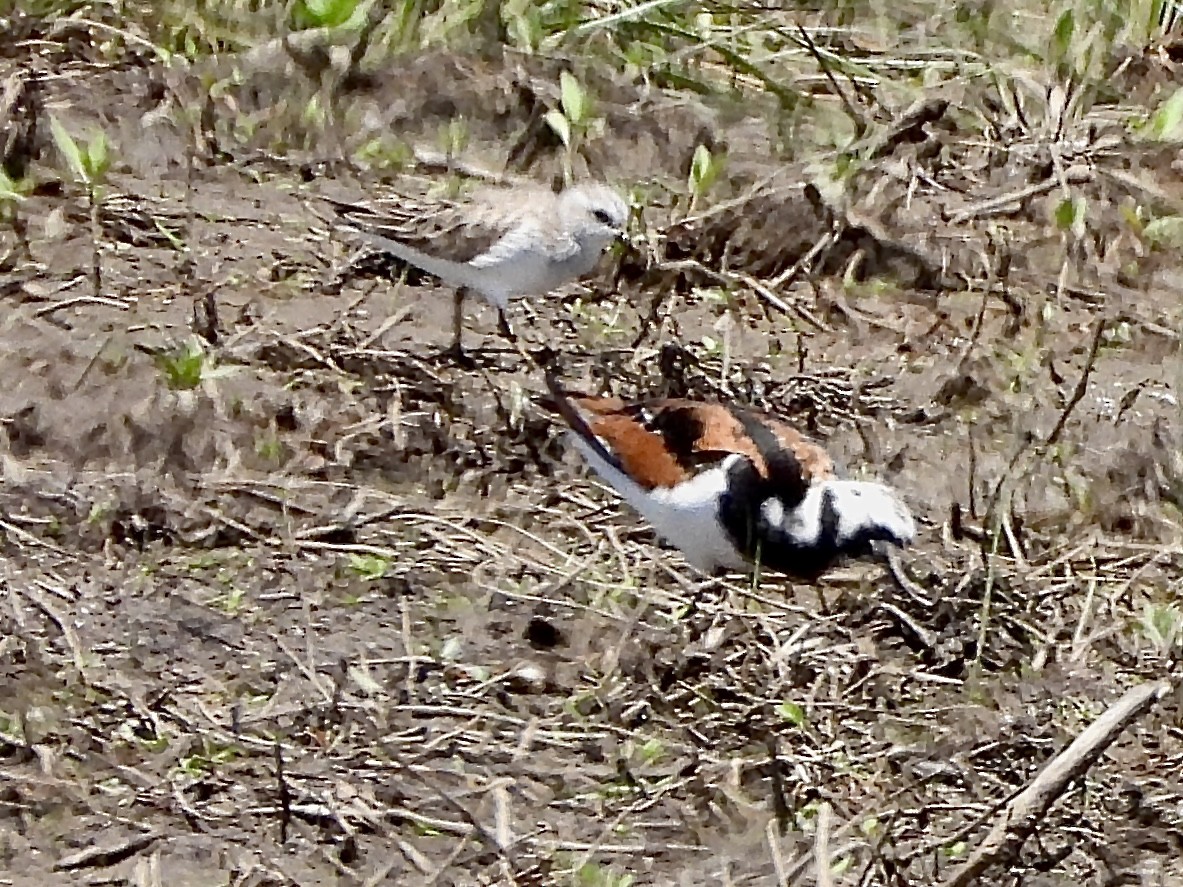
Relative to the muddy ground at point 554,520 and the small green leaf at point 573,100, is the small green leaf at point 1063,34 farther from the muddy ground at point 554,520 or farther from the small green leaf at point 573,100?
the small green leaf at point 573,100

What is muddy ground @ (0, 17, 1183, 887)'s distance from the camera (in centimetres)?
321

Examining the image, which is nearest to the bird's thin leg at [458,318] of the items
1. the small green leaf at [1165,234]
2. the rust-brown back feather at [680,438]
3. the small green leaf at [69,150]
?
the rust-brown back feather at [680,438]

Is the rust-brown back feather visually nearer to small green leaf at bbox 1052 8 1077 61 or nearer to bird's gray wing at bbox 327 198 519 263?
bird's gray wing at bbox 327 198 519 263

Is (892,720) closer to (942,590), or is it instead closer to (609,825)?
(942,590)

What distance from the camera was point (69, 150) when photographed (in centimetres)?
477

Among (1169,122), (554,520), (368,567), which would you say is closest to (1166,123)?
(1169,122)

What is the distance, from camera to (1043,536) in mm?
4125

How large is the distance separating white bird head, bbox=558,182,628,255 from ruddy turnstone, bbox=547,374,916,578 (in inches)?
28.2

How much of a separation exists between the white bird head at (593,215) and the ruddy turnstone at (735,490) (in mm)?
717

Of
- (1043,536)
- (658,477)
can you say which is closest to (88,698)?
(658,477)

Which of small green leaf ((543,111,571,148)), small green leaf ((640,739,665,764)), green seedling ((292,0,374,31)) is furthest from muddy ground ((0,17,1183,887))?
green seedling ((292,0,374,31))

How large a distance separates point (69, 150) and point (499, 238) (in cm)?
112

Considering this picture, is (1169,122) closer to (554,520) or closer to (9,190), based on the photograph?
(554,520)

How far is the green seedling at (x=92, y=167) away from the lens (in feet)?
15.4
